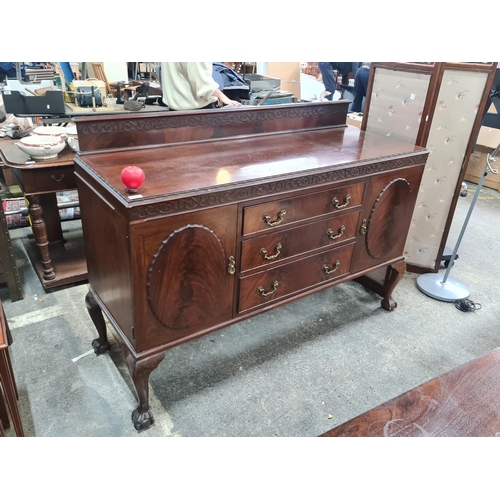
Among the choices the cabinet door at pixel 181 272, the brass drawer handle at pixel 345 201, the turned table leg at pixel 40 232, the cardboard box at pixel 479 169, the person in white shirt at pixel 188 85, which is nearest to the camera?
the cabinet door at pixel 181 272

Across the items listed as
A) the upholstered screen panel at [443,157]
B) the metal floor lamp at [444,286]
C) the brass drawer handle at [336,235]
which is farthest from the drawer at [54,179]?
the metal floor lamp at [444,286]

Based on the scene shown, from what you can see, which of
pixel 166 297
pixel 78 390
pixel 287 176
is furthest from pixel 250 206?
pixel 78 390

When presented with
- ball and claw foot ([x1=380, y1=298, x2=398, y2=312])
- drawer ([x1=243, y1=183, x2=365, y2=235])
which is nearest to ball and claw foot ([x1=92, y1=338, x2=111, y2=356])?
drawer ([x1=243, y1=183, x2=365, y2=235])

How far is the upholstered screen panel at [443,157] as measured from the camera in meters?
2.33

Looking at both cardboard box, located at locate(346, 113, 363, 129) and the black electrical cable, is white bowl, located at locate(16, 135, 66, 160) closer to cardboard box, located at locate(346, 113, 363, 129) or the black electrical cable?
cardboard box, located at locate(346, 113, 363, 129)

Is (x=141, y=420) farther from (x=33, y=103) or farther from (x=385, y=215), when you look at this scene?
(x=33, y=103)

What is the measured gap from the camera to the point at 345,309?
2436mm

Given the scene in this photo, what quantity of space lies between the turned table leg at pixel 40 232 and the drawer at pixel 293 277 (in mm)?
1252

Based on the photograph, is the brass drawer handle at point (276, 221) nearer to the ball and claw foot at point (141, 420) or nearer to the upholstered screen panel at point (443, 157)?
the ball and claw foot at point (141, 420)

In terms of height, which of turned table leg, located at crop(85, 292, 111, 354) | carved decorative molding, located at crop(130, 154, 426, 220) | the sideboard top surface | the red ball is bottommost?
turned table leg, located at crop(85, 292, 111, 354)

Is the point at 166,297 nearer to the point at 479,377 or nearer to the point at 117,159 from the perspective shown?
the point at 117,159

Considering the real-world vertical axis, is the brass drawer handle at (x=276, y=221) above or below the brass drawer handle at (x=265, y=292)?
above

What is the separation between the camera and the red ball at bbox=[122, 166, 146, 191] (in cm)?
127

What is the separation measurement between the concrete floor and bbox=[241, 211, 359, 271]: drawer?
1.84 feet
